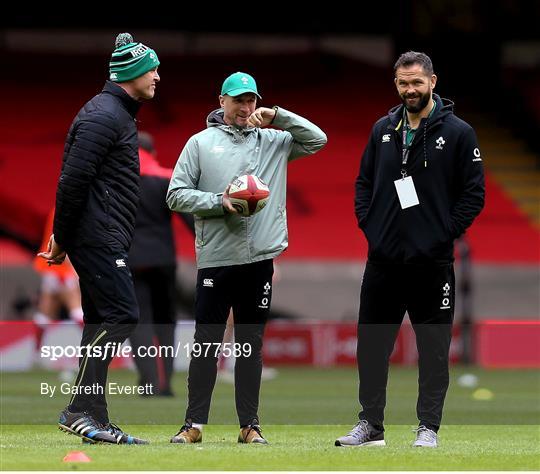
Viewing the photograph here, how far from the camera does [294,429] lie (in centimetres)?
917

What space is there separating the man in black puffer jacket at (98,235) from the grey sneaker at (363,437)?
3.55 feet

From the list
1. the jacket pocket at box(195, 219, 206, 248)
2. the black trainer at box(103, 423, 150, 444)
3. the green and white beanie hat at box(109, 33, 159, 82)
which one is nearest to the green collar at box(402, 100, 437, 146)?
the jacket pocket at box(195, 219, 206, 248)

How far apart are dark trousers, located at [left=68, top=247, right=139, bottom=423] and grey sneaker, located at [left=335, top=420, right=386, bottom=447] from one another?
1.28m

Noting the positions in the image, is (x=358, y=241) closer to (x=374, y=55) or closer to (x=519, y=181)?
(x=519, y=181)

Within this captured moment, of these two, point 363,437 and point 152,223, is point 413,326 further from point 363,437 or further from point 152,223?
point 152,223

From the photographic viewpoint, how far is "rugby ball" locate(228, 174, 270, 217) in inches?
298

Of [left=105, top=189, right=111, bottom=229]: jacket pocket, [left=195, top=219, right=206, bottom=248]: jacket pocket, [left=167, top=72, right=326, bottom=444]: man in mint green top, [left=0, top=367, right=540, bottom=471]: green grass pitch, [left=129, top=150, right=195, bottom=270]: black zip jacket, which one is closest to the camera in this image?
[left=0, top=367, right=540, bottom=471]: green grass pitch

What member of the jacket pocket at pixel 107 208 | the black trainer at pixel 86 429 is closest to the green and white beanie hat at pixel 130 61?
the jacket pocket at pixel 107 208

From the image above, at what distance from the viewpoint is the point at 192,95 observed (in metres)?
25.4

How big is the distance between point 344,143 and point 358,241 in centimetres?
321

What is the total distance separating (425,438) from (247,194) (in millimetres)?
1596

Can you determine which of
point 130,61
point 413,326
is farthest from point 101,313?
point 413,326

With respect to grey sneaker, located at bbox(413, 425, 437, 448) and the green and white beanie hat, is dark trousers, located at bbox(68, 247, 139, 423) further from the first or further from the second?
grey sneaker, located at bbox(413, 425, 437, 448)

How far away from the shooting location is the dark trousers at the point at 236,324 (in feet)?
25.6
